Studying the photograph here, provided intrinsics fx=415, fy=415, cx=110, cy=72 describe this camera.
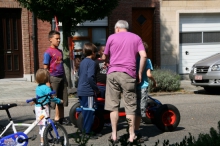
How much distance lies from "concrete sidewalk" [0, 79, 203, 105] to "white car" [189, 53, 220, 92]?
911mm

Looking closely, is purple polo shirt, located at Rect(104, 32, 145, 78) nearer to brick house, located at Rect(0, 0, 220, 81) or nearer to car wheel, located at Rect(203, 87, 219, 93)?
car wheel, located at Rect(203, 87, 219, 93)

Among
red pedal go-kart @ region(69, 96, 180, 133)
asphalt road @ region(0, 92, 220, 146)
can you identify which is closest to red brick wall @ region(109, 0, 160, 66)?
asphalt road @ region(0, 92, 220, 146)

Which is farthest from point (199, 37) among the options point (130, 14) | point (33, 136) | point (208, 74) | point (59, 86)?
point (33, 136)

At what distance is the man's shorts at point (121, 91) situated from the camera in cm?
642

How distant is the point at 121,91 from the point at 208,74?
6.88 meters

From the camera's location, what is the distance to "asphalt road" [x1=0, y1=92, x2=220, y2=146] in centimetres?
726

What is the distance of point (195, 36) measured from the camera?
18.6m

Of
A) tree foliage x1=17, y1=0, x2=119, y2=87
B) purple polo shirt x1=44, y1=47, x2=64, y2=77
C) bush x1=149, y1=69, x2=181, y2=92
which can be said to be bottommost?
bush x1=149, y1=69, x2=181, y2=92

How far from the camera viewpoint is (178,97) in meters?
12.8

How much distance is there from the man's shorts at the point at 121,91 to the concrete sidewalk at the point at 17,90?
570 centimetres

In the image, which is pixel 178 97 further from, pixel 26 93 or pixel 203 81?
pixel 26 93

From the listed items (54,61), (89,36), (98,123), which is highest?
(89,36)

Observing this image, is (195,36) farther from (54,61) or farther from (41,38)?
(54,61)

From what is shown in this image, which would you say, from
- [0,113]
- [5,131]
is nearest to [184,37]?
[0,113]
